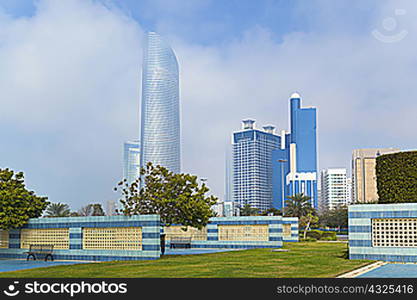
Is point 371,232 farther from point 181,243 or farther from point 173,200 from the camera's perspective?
point 181,243

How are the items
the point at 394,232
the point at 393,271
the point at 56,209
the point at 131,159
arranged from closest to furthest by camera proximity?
the point at 393,271 → the point at 394,232 → the point at 56,209 → the point at 131,159

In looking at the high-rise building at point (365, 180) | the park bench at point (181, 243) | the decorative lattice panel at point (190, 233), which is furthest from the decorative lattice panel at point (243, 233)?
the high-rise building at point (365, 180)

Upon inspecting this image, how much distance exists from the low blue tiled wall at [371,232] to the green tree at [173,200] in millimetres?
6560

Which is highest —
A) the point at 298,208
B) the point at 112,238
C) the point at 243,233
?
the point at 298,208

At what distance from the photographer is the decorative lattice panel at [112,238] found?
20.7m

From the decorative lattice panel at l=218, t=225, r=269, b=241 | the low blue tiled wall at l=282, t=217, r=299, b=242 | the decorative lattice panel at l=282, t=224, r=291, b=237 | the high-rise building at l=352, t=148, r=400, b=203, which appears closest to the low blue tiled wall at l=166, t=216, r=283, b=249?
the decorative lattice panel at l=218, t=225, r=269, b=241

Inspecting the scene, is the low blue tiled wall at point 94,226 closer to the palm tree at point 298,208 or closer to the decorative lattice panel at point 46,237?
the decorative lattice panel at point 46,237

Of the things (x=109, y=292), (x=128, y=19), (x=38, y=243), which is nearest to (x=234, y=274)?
(x=109, y=292)

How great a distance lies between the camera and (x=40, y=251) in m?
22.8

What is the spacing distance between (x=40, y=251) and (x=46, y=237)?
0.72 meters

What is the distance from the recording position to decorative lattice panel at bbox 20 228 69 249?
22609 mm

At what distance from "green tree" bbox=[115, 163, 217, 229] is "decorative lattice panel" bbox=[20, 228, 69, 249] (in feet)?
9.31

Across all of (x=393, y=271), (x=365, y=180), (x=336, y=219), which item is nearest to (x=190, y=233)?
(x=393, y=271)

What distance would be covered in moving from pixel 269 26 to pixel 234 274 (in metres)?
18.5
